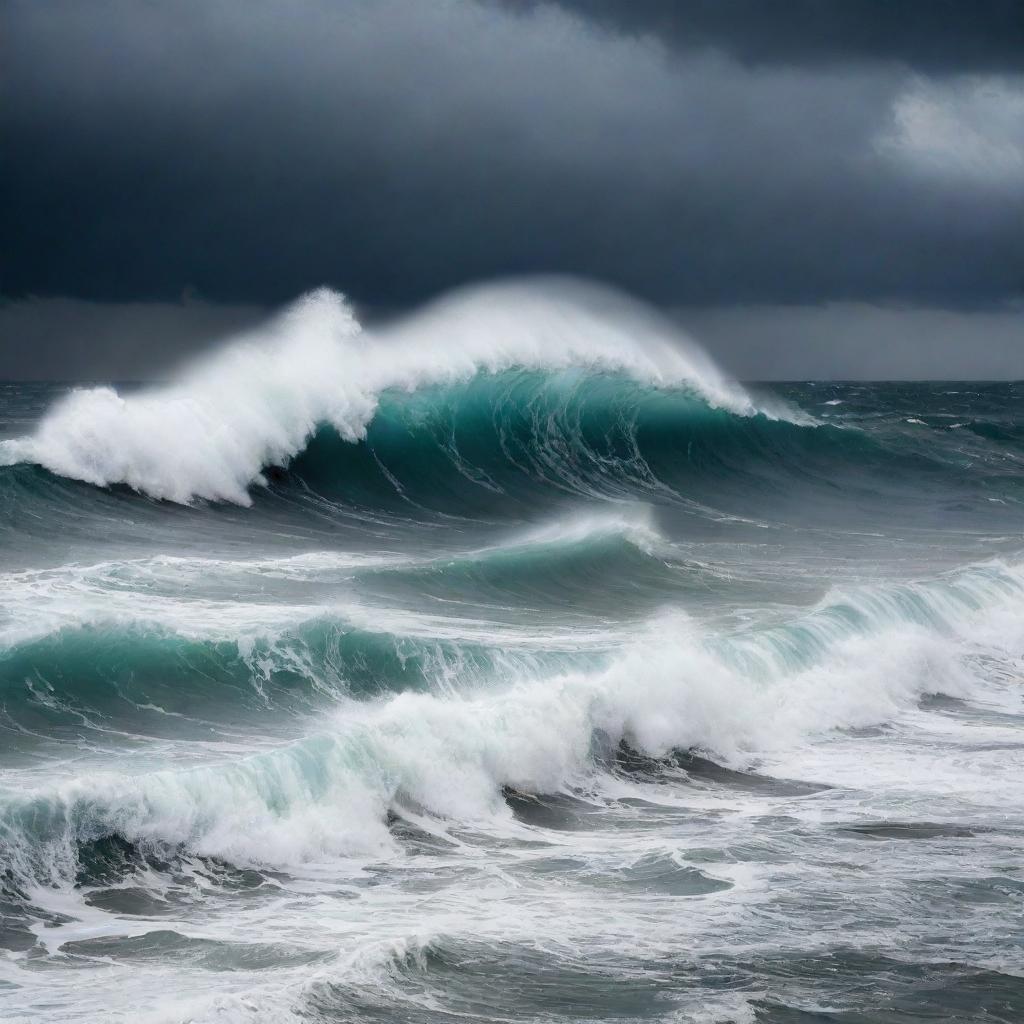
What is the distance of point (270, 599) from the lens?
48.0ft

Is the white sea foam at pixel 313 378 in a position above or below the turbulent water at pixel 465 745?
above

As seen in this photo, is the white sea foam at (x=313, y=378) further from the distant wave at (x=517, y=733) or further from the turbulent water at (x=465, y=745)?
the distant wave at (x=517, y=733)

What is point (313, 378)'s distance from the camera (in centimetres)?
2706

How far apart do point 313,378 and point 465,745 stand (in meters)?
17.4

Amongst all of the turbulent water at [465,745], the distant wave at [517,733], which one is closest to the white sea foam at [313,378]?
the turbulent water at [465,745]

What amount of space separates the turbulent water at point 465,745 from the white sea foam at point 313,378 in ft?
0.41

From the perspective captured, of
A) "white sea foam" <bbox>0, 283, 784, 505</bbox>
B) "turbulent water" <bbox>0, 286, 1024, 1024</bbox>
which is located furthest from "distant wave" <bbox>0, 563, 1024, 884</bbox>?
"white sea foam" <bbox>0, 283, 784, 505</bbox>

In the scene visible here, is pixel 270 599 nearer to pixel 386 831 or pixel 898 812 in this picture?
pixel 386 831

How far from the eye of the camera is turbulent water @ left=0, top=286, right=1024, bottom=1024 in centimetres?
700

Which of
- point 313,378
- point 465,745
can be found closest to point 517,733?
point 465,745

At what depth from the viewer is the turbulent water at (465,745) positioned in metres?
7.00

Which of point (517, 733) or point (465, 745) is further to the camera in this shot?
point (517, 733)

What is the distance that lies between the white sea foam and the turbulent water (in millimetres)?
124

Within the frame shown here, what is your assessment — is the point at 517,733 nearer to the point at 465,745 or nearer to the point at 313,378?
the point at 465,745
